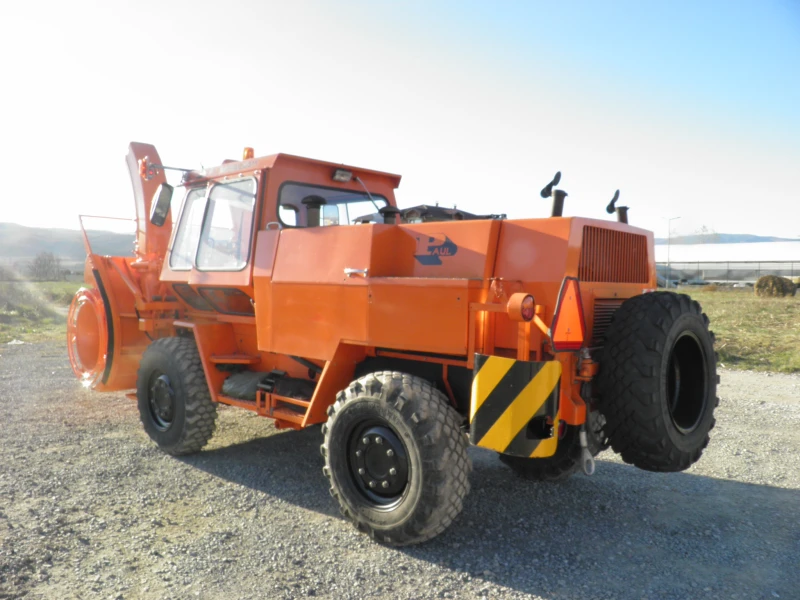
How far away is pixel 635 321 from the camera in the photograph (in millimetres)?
3482

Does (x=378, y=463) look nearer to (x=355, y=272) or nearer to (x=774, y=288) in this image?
(x=355, y=272)

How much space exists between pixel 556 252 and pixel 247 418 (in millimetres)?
4473

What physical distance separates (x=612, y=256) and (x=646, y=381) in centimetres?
100

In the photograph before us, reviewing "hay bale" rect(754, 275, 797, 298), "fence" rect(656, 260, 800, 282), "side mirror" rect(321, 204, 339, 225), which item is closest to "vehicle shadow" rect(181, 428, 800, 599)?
"side mirror" rect(321, 204, 339, 225)

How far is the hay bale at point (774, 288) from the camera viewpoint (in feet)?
81.6

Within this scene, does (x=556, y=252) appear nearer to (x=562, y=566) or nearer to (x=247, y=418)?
(x=562, y=566)

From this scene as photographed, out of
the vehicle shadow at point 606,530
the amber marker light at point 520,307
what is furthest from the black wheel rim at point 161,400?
the amber marker light at point 520,307

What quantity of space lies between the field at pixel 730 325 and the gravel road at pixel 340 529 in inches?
189

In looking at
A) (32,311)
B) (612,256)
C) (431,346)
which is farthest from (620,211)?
(32,311)

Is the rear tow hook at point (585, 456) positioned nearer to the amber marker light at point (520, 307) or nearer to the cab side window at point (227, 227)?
the amber marker light at point (520, 307)

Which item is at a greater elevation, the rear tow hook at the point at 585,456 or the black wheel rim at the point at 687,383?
the black wheel rim at the point at 687,383

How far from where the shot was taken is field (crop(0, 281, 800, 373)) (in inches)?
414

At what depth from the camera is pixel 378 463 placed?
3.82 m

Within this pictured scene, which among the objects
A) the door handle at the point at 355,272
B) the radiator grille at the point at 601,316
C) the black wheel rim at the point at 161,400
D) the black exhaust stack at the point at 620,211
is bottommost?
the black wheel rim at the point at 161,400
